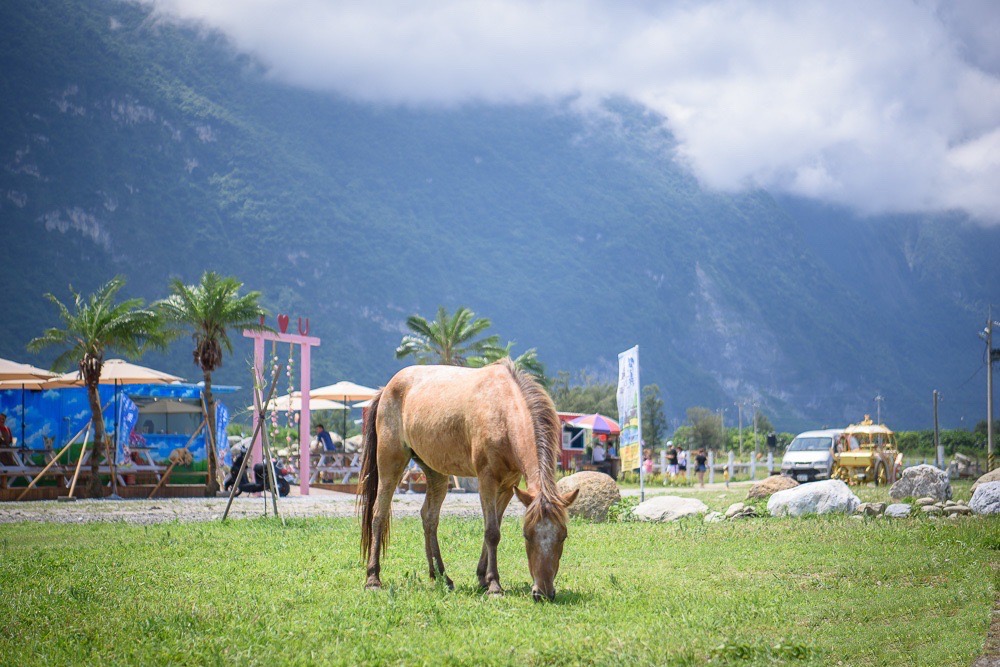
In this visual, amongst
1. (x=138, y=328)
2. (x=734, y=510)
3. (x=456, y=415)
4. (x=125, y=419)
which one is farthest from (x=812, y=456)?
(x=456, y=415)

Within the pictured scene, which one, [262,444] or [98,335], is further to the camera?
[98,335]

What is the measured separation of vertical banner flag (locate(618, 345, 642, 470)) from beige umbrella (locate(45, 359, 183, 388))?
52.2 feet

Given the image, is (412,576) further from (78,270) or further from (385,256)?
(385,256)

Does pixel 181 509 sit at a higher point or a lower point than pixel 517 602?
lower

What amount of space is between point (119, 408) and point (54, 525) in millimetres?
18879

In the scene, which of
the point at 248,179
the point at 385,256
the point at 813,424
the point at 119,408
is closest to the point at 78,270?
the point at 248,179

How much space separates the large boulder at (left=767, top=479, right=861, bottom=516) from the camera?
16.8 meters

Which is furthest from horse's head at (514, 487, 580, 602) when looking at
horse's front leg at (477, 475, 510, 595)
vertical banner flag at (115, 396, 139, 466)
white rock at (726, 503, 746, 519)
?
vertical banner flag at (115, 396, 139, 466)

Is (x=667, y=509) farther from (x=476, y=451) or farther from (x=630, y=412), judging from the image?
(x=476, y=451)

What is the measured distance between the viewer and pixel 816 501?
1712 cm

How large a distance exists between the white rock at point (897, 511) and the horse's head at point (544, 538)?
9145mm

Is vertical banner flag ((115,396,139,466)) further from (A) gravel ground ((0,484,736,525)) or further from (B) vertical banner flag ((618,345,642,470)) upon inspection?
A: (B) vertical banner flag ((618,345,642,470))

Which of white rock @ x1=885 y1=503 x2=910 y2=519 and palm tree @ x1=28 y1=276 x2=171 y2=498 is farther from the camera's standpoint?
palm tree @ x1=28 y1=276 x2=171 y2=498

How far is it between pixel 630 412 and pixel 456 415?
46.1ft
